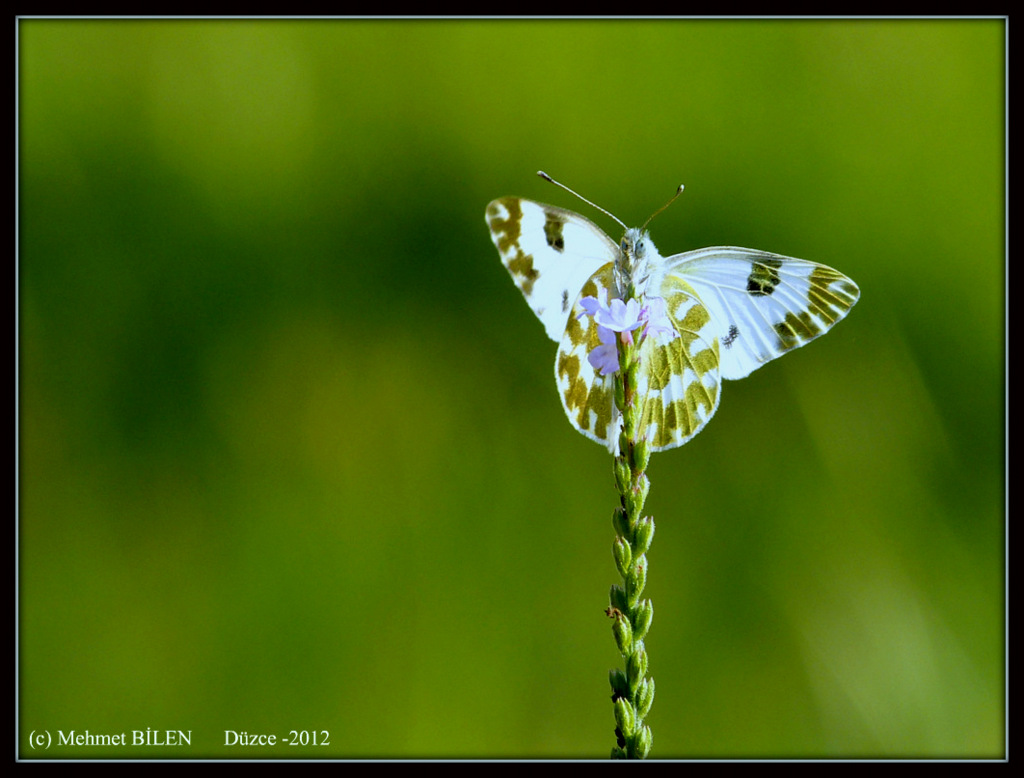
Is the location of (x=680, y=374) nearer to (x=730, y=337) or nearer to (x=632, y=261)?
(x=730, y=337)

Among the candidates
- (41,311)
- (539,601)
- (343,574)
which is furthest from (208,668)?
(41,311)

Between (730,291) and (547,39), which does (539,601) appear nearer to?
(730,291)

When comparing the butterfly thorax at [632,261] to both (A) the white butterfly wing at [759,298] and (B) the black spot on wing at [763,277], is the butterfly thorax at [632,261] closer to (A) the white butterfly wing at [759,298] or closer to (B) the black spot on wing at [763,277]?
(A) the white butterfly wing at [759,298]

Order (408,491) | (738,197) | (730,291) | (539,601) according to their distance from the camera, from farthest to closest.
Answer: (738,197), (408,491), (539,601), (730,291)

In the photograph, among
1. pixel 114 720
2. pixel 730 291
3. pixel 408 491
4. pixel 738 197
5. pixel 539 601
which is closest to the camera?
pixel 730 291

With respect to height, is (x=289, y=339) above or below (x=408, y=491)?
above

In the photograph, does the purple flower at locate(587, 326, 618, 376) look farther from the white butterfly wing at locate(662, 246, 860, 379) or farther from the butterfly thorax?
the white butterfly wing at locate(662, 246, 860, 379)

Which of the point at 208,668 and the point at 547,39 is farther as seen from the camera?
the point at 547,39

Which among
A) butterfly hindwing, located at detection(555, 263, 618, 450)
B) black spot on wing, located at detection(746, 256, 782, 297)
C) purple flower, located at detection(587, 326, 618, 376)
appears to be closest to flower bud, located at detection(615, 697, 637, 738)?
purple flower, located at detection(587, 326, 618, 376)
